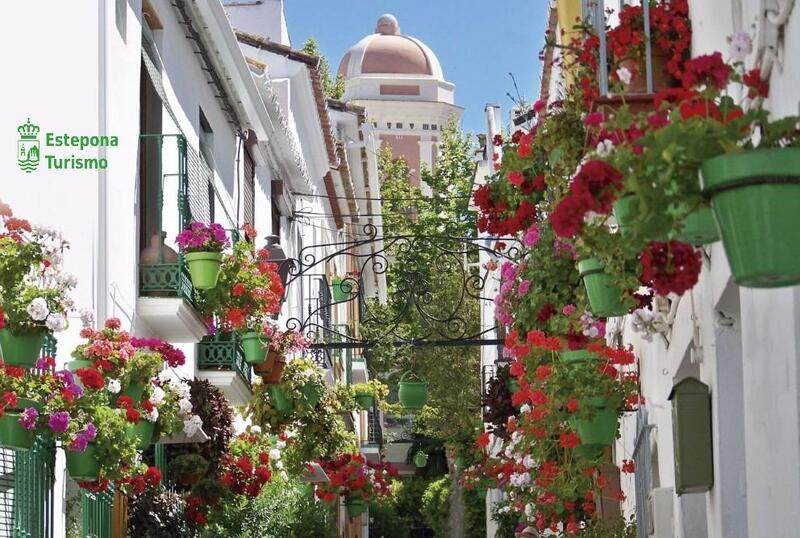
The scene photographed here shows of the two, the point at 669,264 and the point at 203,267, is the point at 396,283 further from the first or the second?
the point at 669,264

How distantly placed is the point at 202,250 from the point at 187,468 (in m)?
2.47

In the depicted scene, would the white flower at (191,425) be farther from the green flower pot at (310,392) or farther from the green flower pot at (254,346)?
the green flower pot at (310,392)

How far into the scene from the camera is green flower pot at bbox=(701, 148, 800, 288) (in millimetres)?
4160

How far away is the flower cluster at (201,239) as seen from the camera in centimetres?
1303

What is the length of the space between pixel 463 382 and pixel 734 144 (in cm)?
3679

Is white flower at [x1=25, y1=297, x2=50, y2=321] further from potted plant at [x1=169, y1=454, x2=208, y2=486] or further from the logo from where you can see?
potted plant at [x1=169, y1=454, x2=208, y2=486]

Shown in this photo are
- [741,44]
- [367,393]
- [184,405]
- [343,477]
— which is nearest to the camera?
[741,44]

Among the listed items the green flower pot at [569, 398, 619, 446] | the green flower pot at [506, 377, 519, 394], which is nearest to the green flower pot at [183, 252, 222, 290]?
the green flower pot at [569, 398, 619, 446]

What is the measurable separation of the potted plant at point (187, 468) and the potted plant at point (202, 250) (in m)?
2.07

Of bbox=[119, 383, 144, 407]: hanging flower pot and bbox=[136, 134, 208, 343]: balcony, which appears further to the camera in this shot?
bbox=[136, 134, 208, 343]: balcony

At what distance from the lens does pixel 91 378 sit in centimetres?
930

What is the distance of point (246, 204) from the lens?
2008cm

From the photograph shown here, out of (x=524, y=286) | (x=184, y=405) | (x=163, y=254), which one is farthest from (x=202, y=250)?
(x=524, y=286)

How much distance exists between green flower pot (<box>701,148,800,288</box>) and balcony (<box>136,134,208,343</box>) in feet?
29.5
